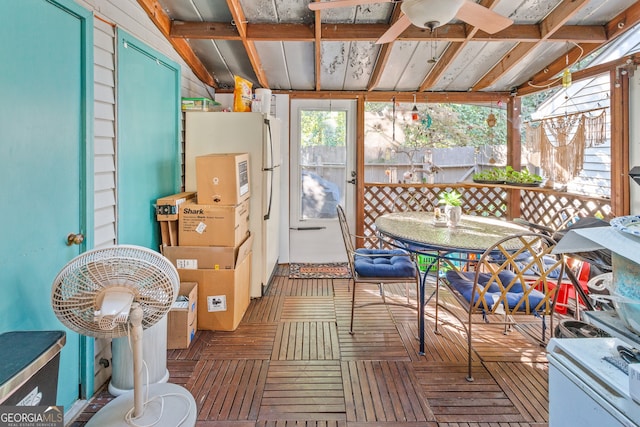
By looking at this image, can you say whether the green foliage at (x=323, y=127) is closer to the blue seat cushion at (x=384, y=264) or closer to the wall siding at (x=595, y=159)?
the blue seat cushion at (x=384, y=264)

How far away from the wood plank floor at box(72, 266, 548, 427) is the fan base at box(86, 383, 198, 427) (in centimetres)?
13

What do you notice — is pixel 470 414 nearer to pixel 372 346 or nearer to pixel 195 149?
pixel 372 346

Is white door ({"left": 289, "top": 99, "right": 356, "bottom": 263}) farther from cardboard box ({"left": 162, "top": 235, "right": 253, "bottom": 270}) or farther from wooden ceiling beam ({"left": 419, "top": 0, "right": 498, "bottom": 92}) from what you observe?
cardboard box ({"left": 162, "top": 235, "right": 253, "bottom": 270})

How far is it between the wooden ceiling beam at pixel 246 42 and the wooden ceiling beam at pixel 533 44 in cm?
225

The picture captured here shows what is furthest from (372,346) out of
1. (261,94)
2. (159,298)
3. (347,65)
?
(347,65)

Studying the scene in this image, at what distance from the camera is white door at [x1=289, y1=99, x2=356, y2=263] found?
170 inches

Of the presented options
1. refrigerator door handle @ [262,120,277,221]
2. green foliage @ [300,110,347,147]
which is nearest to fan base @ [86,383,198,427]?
refrigerator door handle @ [262,120,277,221]

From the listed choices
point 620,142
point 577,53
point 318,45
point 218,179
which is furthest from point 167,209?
point 577,53

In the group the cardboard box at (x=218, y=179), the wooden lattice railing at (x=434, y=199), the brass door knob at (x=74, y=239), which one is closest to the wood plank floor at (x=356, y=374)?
the brass door knob at (x=74, y=239)

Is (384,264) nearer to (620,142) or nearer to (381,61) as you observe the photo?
(381,61)

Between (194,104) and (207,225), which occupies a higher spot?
(194,104)

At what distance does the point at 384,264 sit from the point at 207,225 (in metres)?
1.31

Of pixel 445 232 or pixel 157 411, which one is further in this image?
pixel 445 232

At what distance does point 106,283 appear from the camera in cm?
139
